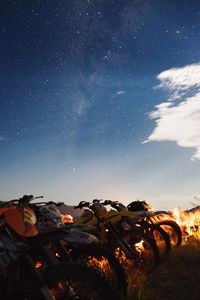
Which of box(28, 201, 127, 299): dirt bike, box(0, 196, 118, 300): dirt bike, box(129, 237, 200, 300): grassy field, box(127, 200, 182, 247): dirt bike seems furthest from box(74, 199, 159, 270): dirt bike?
box(0, 196, 118, 300): dirt bike

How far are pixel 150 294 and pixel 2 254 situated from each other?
2.62 metres

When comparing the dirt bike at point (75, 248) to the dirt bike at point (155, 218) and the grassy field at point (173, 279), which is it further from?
the dirt bike at point (155, 218)

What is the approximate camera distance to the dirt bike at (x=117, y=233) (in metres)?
6.51

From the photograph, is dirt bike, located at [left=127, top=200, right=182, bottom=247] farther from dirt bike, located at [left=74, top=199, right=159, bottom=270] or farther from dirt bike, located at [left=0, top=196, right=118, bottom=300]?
dirt bike, located at [left=0, top=196, right=118, bottom=300]

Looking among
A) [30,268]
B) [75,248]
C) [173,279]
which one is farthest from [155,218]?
[30,268]

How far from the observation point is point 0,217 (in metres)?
4.06

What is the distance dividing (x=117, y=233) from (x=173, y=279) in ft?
4.10

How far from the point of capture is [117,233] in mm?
6551

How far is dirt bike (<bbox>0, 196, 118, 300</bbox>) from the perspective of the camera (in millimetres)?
3750

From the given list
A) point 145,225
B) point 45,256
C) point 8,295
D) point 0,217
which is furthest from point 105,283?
point 145,225

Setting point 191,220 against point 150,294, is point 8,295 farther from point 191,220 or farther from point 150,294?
point 191,220

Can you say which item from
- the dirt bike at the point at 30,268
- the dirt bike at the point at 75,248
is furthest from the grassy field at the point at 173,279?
the dirt bike at the point at 30,268

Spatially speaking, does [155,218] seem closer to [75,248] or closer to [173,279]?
[173,279]

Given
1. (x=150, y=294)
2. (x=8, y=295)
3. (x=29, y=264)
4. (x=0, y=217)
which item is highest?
(x=0, y=217)
